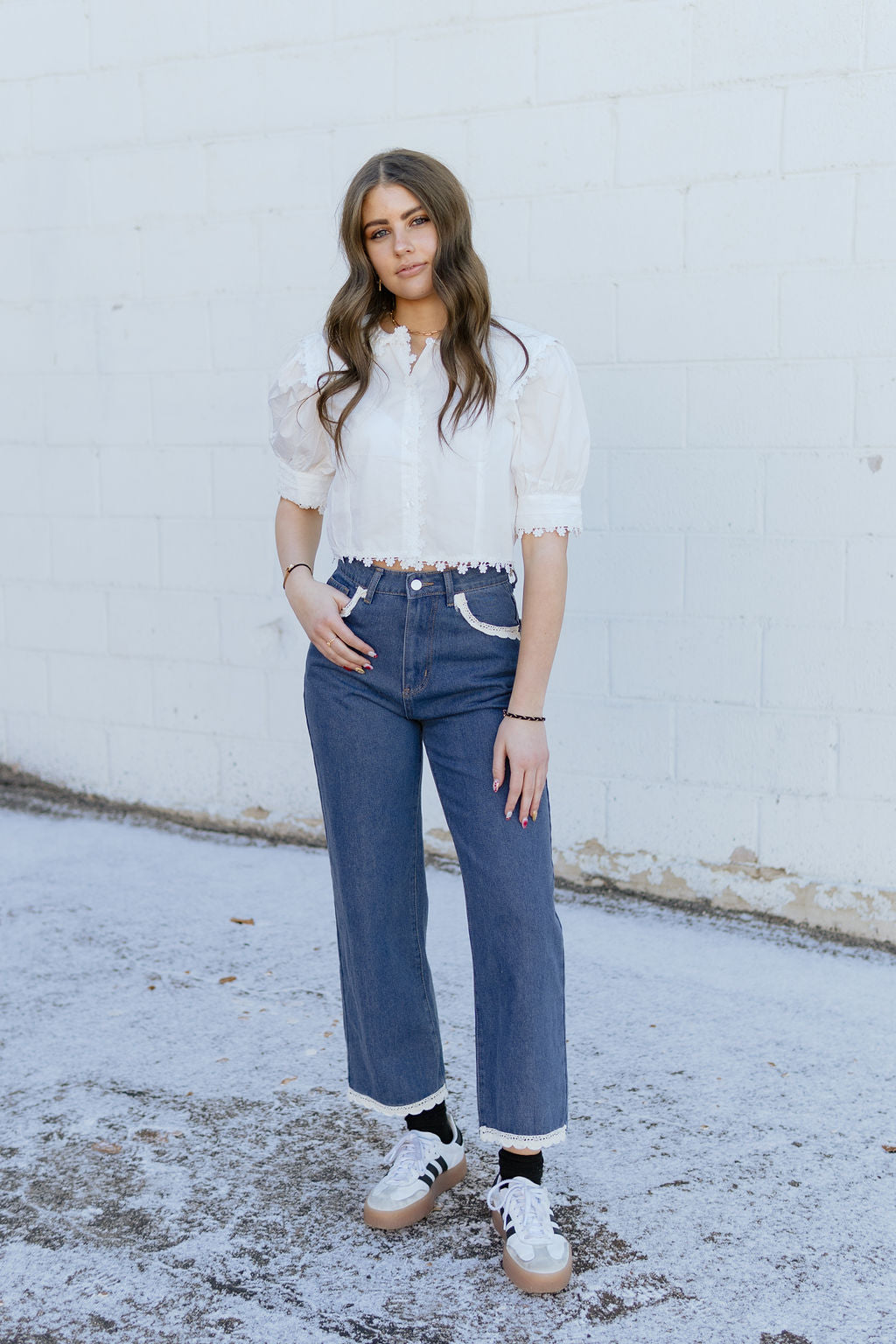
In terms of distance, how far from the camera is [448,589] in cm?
194

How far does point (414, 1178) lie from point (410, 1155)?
39mm

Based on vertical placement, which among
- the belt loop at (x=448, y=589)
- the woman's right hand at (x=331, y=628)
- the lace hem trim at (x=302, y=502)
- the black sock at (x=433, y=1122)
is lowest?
the black sock at (x=433, y=1122)

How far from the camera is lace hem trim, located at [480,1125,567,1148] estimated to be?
1.99 meters

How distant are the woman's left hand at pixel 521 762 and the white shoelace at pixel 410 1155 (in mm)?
634

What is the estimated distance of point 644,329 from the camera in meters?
3.37

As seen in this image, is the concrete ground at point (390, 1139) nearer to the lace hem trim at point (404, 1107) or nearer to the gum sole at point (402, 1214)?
the gum sole at point (402, 1214)

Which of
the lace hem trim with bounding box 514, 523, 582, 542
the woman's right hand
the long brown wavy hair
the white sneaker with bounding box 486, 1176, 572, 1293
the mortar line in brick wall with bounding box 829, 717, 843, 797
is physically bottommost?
the white sneaker with bounding box 486, 1176, 572, 1293

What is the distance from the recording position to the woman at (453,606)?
1.93m

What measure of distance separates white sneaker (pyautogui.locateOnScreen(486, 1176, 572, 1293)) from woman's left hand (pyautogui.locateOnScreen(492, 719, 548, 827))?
594 millimetres

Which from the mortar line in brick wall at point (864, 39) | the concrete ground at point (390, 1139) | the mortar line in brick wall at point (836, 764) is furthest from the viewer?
the mortar line in brick wall at point (836, 764)

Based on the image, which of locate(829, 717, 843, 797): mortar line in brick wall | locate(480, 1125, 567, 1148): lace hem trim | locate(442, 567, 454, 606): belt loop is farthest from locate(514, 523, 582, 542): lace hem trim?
locate(829, 717, 843, 797): mortar line in brick wall

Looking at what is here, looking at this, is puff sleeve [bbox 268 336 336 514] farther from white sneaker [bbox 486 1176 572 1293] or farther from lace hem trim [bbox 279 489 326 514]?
white sneaker [bbox 486 1176 572 1293]

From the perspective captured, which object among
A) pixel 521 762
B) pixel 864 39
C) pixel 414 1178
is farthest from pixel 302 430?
pixel 864 39

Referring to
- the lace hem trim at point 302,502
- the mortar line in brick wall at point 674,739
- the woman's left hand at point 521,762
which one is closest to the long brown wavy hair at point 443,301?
the lace hem trim at point 302,502
